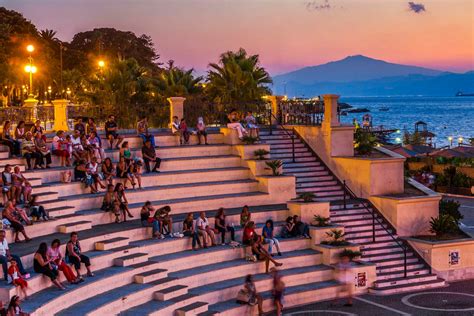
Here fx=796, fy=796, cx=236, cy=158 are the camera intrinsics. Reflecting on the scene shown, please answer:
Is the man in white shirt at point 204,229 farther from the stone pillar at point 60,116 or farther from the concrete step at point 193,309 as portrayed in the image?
the stone pillar at point 60,116

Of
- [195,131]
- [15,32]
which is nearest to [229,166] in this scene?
[195,131]

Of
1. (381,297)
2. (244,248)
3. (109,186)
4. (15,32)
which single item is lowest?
(381,297)

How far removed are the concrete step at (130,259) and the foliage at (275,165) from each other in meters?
7.57

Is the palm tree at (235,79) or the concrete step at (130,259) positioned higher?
the palm tree at (235,79)

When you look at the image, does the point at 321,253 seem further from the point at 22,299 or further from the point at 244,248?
the point at 22,299

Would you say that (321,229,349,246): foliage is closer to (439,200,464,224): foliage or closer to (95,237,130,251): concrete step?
(439,200,464,224): foliage

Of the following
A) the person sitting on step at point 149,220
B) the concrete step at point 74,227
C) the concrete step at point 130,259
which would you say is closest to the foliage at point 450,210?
the person sitting on step at point 149,220

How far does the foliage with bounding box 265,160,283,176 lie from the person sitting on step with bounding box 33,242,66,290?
36.6 ft

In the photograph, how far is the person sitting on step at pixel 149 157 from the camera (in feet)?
84.5

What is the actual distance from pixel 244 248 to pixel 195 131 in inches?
298

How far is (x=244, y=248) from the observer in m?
22.5

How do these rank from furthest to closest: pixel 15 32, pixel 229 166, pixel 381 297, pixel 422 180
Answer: pixel 15 32 → pixel 422 180 → pixel 229 166 → pixel 381 297

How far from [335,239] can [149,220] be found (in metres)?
5.68

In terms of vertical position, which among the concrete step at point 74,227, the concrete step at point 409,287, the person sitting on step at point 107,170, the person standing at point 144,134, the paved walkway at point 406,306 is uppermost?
the person standing at point 144,134
